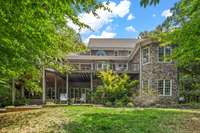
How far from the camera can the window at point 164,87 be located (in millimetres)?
28544

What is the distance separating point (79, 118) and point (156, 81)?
18.5 meters

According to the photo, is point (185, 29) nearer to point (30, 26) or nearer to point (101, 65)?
point (30, 26)

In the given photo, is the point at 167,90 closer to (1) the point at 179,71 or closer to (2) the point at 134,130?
(1) the point at 179,71

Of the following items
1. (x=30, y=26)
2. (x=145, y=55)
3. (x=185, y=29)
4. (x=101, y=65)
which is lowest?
(x=30, y=26)

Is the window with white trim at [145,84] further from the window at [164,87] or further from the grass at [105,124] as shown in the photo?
the grass at [105,124]

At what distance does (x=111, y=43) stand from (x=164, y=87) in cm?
1537

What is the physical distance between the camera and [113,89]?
1056 inches

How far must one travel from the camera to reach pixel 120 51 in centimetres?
4219

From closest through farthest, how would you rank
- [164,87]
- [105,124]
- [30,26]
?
[30,26] < [105,124] < [164,87]

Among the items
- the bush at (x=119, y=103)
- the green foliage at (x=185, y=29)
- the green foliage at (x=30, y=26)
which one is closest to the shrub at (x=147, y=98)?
the bush at (x=119, y=103)

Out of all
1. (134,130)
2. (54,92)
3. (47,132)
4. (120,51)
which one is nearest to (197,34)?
(134,130)

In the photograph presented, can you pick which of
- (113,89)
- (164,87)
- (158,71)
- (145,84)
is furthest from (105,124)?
(145,84)

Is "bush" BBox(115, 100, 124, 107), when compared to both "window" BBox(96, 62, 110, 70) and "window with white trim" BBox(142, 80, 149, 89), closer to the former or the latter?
"window with white trim" BBox(142, 80, 149, 89)

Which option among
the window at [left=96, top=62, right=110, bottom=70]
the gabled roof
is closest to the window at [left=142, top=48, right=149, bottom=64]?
the window at [left=96, top=62, right=110, bottom=70]
